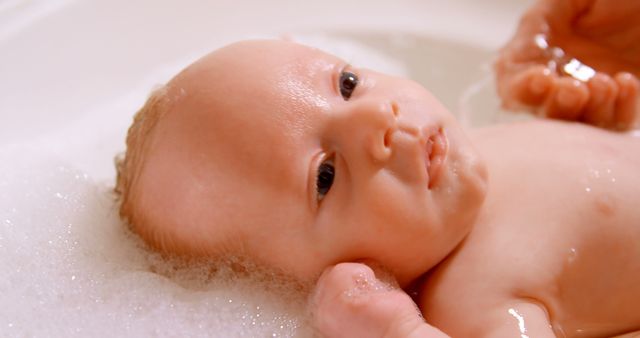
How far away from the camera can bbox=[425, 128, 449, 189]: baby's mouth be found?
30.7 inches

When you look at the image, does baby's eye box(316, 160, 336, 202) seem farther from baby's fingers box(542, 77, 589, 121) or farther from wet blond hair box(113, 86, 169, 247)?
baby's fingers box(542, 77, 589, 121)

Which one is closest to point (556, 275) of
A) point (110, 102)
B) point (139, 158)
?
point (139, 158)

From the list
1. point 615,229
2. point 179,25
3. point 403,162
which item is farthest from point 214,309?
point 179,25

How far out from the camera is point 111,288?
838mm

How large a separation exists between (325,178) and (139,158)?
22 cm

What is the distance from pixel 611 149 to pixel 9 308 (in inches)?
28.9

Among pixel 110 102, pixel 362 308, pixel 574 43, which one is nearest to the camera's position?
pixel 362 308

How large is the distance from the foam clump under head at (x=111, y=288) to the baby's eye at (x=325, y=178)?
120mm

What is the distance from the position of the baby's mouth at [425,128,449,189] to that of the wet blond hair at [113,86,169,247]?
0.96ft

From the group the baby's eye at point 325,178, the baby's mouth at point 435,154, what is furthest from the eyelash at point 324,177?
the baby's mouth at point 435,154

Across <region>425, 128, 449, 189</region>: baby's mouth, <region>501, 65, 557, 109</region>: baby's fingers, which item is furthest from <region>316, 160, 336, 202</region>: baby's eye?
<region>501, 65, 557, 109</region>: baby's fingers

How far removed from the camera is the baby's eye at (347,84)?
2.69 feet

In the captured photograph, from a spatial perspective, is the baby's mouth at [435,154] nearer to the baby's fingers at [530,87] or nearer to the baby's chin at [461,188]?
the baby's chin at [461,188]

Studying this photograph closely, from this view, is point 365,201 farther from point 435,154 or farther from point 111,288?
point 111,288
